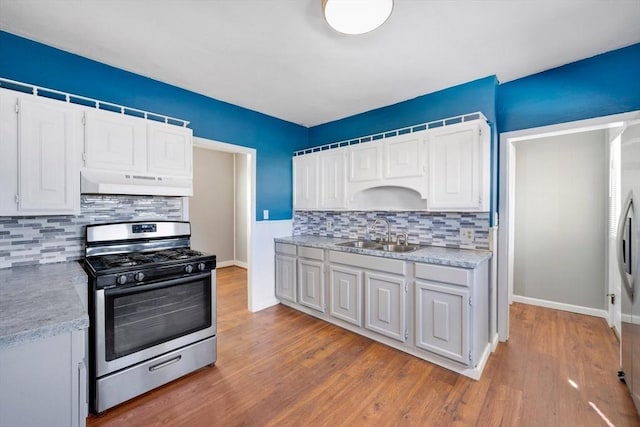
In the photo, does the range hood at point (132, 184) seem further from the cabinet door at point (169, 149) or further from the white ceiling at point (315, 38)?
the white ceiling at point (315, 38)

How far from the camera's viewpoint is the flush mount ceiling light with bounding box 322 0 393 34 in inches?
56.2

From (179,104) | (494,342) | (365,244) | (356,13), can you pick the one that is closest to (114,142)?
(179,104)

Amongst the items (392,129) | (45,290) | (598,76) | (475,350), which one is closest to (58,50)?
(45,290)

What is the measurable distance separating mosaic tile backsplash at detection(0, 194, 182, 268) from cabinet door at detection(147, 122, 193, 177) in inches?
15.0

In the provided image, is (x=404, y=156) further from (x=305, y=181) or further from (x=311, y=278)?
(x=311, y=278)

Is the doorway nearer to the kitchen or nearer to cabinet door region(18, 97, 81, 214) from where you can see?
the kitchen

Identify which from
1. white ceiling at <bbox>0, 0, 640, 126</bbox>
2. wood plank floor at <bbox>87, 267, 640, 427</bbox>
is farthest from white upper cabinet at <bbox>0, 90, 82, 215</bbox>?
wood plank floor at <bbox>87, 267, 640, 427</bbox>

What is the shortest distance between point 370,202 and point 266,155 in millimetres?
1516

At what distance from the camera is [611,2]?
64.2 inches

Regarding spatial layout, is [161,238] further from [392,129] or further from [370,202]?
[392,129]

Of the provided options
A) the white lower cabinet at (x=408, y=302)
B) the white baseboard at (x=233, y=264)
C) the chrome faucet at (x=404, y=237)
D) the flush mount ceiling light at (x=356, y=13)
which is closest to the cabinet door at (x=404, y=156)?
the chrome faucet at (x=404, y=237)

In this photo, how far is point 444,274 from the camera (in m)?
2.20

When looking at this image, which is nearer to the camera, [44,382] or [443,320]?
[44,382]

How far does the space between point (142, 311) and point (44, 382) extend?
86cm
